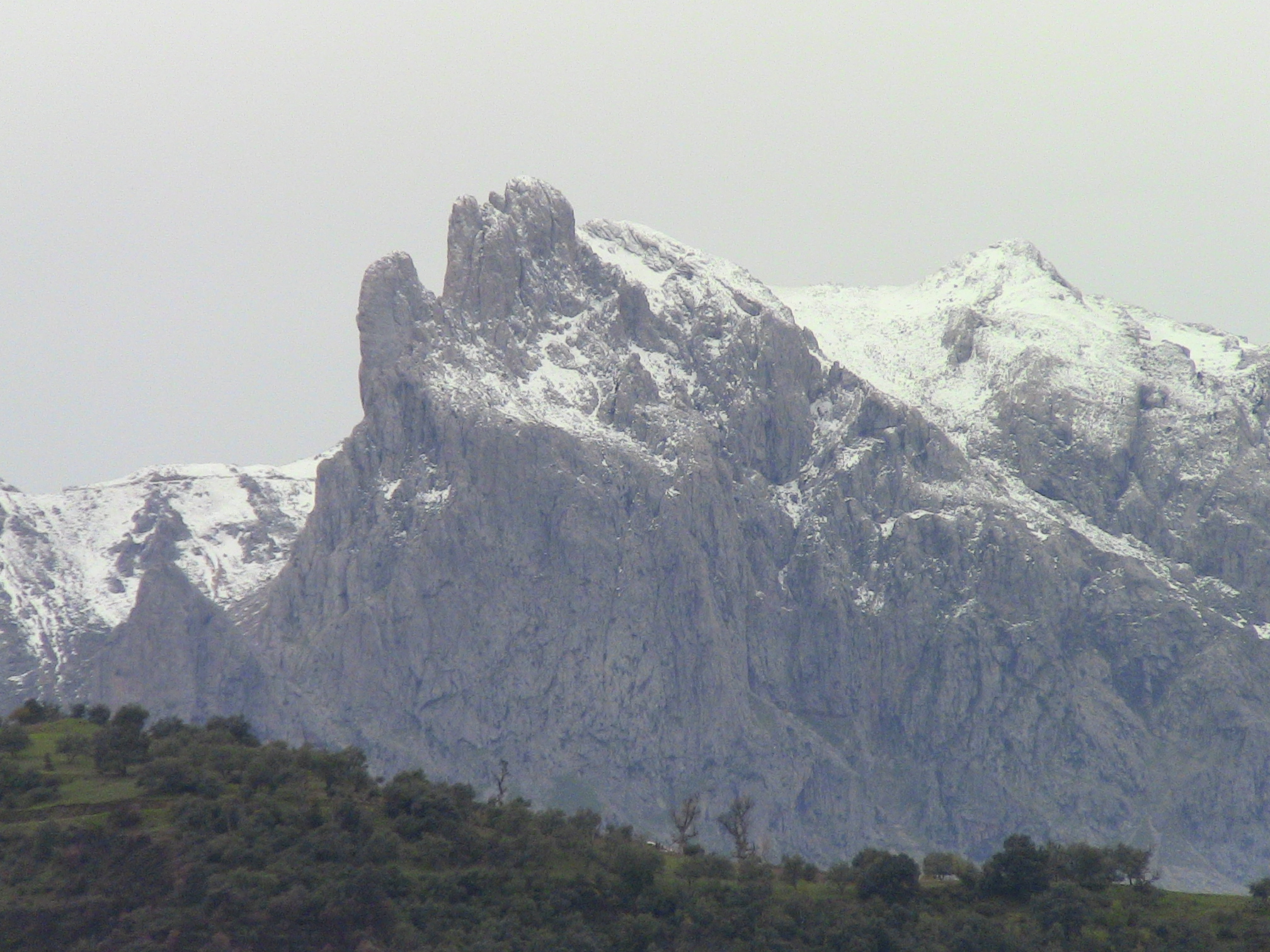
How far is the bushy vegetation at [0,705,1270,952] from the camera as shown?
147375mm

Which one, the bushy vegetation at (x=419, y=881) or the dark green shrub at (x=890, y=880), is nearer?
the bushy vegetation at (x=419, y=881)

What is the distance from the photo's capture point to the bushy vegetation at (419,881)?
14738 centimetres

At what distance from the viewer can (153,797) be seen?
551ft

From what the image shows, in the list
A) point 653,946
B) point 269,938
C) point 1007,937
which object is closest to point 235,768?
point 269,938

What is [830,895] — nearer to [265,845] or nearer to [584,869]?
[584,869]

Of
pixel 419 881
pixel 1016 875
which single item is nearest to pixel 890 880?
pixel 1016 875

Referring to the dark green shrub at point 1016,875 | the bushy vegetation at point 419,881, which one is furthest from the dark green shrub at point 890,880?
the dark green shrub at point 1016,875

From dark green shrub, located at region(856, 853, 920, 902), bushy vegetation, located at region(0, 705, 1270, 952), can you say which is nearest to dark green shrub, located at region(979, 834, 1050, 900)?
bushy vegetation, located at region(0, 705, 1270, 952)

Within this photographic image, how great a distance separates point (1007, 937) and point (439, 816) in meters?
49.3

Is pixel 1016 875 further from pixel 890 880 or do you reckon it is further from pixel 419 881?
pixel 419 881

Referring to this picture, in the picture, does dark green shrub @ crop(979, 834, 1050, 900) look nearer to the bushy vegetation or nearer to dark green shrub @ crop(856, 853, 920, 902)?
the bushy vegetation

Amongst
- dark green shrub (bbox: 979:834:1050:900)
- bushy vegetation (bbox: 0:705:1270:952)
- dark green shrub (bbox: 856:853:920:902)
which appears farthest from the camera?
dark green shrub (bbox: 979:834:1050:900)

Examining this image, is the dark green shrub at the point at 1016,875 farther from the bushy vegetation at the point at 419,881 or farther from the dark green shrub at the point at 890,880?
the dark green shrub at the point at 890,880

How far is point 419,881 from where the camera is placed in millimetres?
156375
